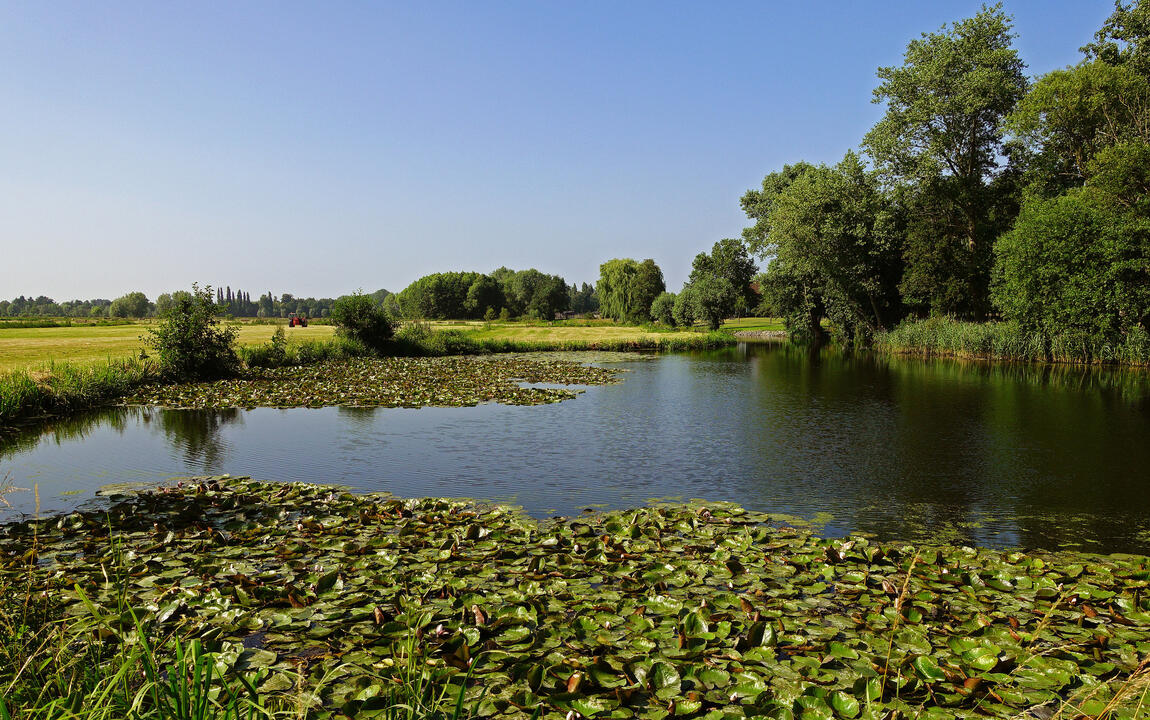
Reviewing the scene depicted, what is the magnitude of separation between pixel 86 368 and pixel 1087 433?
2954cm

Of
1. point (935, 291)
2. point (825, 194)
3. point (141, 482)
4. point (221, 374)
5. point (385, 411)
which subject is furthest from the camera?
point (825, 194)

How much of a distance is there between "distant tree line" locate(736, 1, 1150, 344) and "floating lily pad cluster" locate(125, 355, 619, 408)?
21.6 metres

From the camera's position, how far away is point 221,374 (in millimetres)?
25047

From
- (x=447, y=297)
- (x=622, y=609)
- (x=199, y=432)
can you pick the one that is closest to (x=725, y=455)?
(x=622, y=609)

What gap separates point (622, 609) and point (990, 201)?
4312cm

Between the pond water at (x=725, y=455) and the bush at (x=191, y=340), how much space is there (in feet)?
18.4

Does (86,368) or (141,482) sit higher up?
(86,368)

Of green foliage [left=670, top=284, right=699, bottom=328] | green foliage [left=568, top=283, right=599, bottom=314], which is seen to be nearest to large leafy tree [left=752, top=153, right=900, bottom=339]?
green foliage [left=670, top=284, right=699, bottom=328]

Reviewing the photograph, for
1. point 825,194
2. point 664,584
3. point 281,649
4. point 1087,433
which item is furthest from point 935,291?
point 281,649

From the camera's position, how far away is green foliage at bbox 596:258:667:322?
9169cm

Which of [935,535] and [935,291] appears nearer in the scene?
[935,535]

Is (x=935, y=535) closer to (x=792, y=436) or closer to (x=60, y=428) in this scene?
(x=792, y=436)

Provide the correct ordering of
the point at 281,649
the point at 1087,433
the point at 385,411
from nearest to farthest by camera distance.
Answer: the point at 281,649 → the point at 1087,433 → the point at 385,411

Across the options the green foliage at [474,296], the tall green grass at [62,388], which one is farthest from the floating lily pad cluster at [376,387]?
the green foliage at [474,296]
